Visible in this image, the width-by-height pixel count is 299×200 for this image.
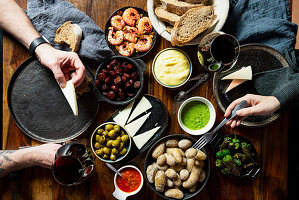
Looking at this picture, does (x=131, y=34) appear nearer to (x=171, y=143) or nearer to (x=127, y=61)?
(x=127, y=61)

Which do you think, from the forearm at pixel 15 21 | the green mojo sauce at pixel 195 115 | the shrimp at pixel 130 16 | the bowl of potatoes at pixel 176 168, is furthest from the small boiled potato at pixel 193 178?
the forearm at pixel 15 21

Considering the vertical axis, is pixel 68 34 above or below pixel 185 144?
above

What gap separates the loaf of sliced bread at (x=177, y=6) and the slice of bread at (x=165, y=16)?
0.8 inches

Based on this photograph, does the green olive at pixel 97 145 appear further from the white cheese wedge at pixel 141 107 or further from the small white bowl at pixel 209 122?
the small white bowl at pixel 209 122

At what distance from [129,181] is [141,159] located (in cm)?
15

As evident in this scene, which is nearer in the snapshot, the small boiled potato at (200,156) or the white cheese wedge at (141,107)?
the small boiled potato at (200,156)

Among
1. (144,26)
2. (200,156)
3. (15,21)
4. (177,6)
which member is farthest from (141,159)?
(15,21)

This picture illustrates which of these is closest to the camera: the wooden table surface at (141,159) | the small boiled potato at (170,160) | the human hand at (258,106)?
the human hand at (258,106)

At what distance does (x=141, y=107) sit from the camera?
1.42 meters

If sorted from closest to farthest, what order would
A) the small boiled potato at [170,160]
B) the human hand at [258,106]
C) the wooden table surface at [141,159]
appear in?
1. the human hand at [258,106]
2. the small boiled potato at [170,160]
3. the wooden table surface at [141,159]

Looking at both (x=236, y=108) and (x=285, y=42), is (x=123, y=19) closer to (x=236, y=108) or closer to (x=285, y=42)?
(x=236, y=108)

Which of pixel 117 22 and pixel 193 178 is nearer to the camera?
pixel 193 178

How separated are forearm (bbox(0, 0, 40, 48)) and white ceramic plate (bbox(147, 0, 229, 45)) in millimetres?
741

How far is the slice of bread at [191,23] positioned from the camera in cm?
126
